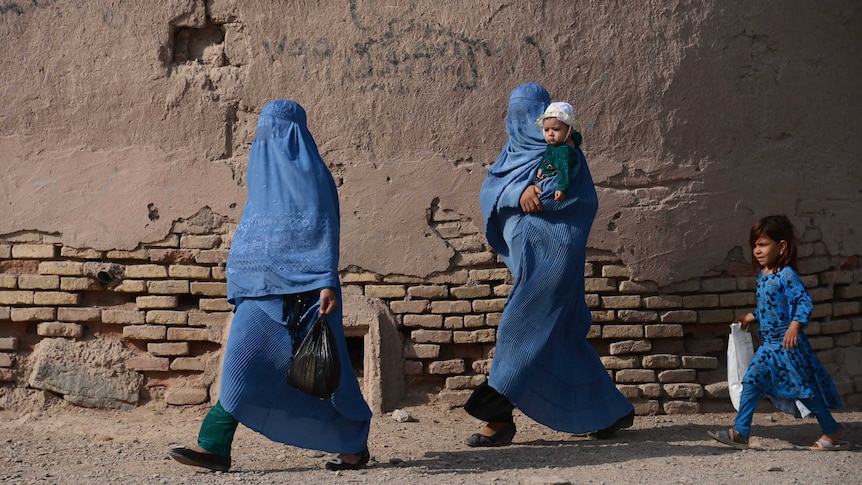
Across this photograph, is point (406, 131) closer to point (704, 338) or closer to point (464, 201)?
point (464, 201)

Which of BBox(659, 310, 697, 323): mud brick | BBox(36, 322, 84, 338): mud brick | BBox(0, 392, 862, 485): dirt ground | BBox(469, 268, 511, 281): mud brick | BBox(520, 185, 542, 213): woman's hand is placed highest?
BBox(520, 185, 542, 213): woman's hand

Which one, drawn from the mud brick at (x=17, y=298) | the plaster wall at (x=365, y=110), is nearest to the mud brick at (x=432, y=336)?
the plaster wall at (x=365, y=110)

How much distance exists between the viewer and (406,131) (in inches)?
217

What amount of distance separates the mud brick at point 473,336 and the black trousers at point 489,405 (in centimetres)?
66

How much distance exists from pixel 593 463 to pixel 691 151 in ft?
6.31

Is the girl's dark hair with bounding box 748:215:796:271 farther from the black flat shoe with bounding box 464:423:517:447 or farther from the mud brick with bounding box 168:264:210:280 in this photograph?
the mud brick with bounding box 168:264:210:280

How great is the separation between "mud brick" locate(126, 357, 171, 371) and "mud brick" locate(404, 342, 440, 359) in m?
1.23

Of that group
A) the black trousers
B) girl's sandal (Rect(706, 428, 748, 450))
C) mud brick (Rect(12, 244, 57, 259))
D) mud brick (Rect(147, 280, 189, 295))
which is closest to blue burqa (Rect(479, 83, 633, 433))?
the black trousers

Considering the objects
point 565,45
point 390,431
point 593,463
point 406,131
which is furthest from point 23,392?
point 565,45

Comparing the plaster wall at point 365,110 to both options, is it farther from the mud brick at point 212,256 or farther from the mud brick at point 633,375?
the mud brick at point 633,375

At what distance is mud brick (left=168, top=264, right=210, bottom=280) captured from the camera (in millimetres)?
5496

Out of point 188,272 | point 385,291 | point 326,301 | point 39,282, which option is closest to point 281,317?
point 326,301

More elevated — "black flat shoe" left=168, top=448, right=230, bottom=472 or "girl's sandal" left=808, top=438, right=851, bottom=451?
"girl's sandal" left=808, top=438, right=851, bottom=451

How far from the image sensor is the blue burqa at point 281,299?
13.5 ft
